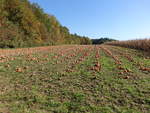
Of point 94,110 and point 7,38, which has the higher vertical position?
point 7,38

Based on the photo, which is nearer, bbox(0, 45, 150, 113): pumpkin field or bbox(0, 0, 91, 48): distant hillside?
bbox(0, 45, 150, 113): pumpkin field

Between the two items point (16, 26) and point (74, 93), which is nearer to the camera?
point (74, 93)

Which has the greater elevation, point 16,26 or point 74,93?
point 16,26

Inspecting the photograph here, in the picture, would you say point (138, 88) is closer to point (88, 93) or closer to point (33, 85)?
point (88, 93)

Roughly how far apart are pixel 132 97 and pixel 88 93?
110 cm

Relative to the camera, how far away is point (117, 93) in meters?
4.76

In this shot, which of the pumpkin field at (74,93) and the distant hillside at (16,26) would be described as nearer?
the pumpkin field at (74,93)

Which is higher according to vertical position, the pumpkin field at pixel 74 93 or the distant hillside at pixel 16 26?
the distant hillside at pixel 16 26

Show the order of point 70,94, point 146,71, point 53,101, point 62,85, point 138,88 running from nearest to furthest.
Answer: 1. point 53,101
2. point 70,94
3. point 138,88
4. point 62,85
5. point 146,71

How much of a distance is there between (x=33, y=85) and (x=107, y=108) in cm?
249

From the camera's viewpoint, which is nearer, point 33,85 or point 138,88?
point 138,88

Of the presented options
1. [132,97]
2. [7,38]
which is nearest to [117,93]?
[132,97]

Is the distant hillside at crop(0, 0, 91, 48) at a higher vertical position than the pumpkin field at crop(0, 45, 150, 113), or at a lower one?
higher

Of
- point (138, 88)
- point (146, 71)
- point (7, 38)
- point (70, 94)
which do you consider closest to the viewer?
point (70, 94)
